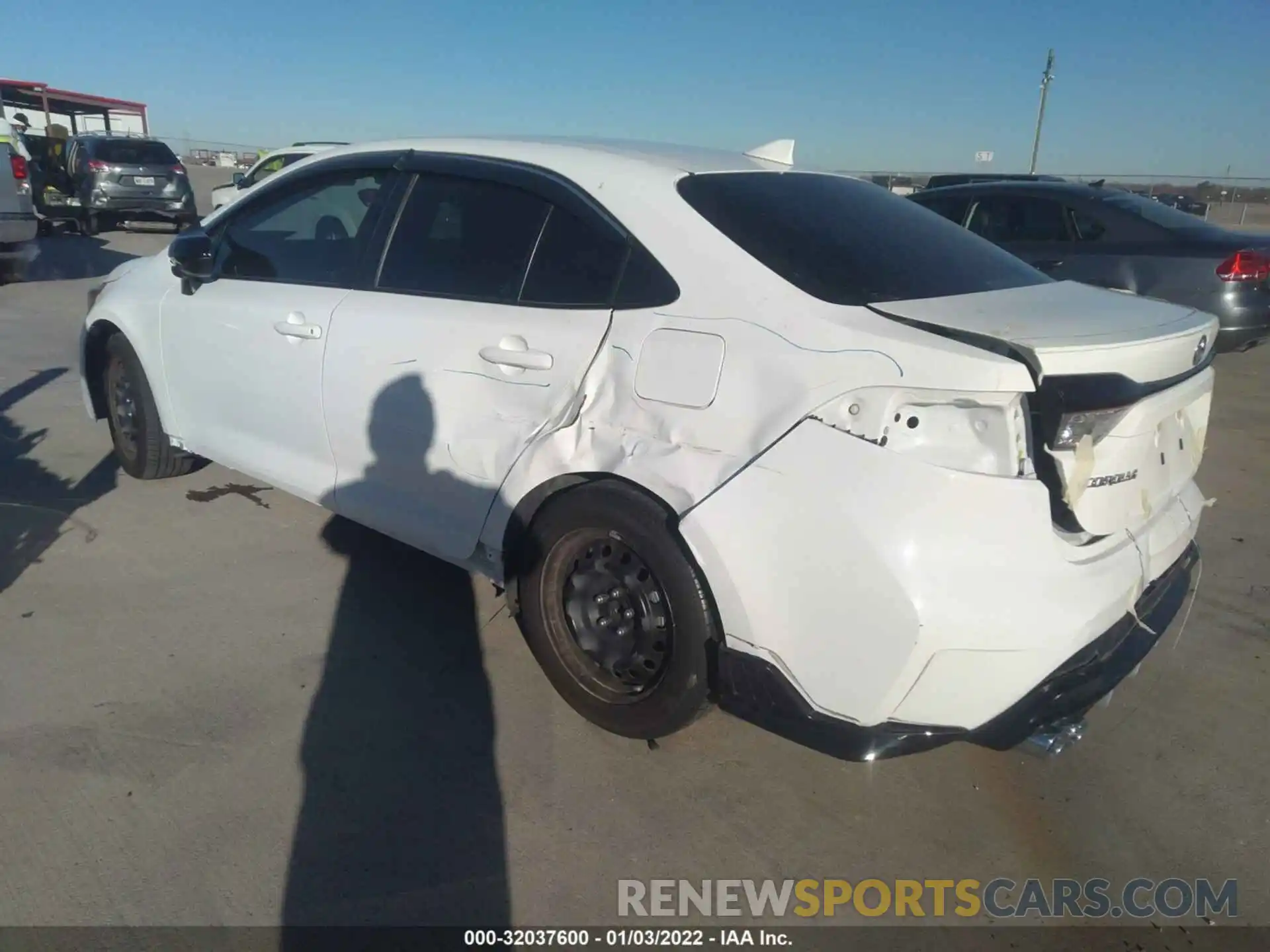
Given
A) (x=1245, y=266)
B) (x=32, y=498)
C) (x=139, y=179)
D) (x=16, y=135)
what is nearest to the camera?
(x=32, y=498)

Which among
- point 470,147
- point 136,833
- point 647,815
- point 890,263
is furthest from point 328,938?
point 470,147

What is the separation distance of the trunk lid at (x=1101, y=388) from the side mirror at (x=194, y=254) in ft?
9.47

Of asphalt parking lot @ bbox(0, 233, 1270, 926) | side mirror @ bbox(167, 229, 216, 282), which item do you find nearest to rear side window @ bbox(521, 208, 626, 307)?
asphalt parking lot @ bbox(0, 233, 1270, 926)

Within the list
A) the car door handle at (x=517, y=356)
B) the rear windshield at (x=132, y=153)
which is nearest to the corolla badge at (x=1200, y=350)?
the car door handle at (x=517, y=356)

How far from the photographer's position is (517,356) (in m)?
2.87

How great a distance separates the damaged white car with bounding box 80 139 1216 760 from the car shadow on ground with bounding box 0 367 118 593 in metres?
1.34

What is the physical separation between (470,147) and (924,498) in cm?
215

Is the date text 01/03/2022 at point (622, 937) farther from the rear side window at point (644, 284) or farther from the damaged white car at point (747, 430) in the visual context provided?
the rear side window at point (644, 284)

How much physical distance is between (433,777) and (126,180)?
16.4m

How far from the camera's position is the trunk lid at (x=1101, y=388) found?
2.18m

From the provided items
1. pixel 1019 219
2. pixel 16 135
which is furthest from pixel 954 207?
pixel 16 135

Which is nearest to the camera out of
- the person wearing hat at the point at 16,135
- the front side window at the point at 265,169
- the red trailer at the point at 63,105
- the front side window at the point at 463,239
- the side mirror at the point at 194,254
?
the front side window at the point at 463,239

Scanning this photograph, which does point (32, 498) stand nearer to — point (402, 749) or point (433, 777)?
point (402, 749)

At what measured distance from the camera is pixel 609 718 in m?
2.86
